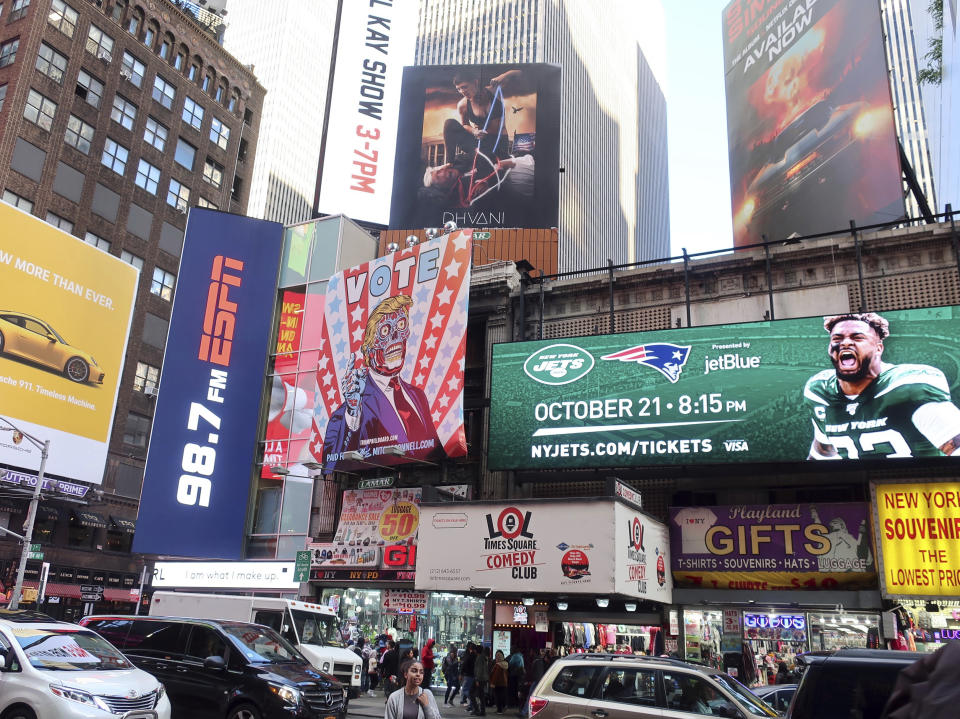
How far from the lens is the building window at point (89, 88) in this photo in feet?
191

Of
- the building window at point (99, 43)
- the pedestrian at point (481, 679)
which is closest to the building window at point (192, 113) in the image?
the building window at point (99, 43)

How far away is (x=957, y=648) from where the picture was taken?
271cm

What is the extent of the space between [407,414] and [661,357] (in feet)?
27.3

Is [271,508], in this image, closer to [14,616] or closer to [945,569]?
[14,616]

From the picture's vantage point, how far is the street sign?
89.9ft

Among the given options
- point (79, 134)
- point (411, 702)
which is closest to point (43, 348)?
point (79, 134)

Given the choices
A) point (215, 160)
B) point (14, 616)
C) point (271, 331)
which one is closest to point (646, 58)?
point (215, 160)

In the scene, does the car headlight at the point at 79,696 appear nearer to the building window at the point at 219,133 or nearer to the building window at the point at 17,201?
the building window at the point at 17,201

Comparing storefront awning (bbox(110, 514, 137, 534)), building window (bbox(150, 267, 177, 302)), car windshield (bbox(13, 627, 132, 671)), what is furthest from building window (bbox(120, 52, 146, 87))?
car windshield (bbox(13, 627, 132, 671))

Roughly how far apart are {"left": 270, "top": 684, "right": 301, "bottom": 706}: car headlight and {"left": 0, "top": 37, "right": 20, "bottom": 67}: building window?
185 ft

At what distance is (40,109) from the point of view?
180 ft

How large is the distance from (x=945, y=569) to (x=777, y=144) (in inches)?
1058

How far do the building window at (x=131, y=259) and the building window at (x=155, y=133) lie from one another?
9.87 m

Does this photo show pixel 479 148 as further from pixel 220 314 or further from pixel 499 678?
pixel 499 678
